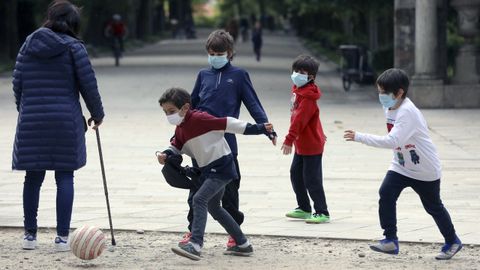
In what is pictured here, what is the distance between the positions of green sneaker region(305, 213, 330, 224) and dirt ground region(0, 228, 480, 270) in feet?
2.15

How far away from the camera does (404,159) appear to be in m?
7.94

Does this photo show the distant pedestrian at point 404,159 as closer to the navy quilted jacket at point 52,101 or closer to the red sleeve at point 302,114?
the red sleeve at point 302,114

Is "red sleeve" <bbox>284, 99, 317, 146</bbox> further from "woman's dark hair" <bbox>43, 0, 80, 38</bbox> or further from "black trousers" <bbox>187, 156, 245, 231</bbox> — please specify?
"woman's dark hair" <bbox>43, 0, 80, 38</bbox>

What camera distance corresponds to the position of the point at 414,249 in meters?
8.49

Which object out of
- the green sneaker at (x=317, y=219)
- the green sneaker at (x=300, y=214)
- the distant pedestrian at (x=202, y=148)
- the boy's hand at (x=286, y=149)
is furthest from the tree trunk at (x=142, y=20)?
the distant pedestrian at (x=202, y=148)

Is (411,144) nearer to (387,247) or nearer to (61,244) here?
(387,247)

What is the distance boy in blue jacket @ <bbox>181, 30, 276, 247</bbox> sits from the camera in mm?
8492

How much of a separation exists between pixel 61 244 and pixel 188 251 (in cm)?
102

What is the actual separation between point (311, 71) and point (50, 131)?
2.07 metres

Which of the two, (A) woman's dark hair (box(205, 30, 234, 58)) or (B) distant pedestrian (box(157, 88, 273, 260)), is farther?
(A) woman's dark hair (box(205, 30, 234, 58))

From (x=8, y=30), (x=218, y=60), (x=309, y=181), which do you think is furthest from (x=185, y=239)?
(x=8, y=30)

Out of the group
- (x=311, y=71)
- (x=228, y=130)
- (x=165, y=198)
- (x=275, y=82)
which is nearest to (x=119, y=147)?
(x=165, y=198)

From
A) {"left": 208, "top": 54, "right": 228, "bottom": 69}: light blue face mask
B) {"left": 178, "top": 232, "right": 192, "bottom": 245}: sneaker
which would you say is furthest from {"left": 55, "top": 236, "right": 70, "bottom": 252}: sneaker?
{"left": 208, "top": 54, "right": 228, "bottom": 69}: light blue face mask

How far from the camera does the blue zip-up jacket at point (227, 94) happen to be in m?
8.56
